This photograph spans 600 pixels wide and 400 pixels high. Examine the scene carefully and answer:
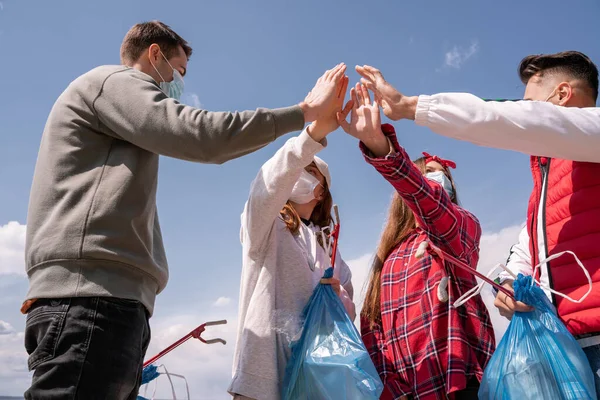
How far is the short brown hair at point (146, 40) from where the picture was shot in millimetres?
2883

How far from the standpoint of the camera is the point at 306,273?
3.06 meters

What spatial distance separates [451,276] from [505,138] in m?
0.98

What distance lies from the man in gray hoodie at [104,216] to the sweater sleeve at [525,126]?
680mm

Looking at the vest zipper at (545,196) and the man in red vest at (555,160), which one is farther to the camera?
the vest zipper at (545,196)

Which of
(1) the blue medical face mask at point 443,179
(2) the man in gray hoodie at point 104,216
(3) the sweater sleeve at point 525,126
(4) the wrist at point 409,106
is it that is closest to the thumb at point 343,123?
(4) the wrist at point 409,106

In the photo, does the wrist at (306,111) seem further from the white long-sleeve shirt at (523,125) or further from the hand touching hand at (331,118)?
the white long-sleeve shirt at (523,125)

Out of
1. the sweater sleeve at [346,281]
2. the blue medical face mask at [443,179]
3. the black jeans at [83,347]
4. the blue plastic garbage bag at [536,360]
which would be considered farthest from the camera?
the blue medical face mask at [443,179]

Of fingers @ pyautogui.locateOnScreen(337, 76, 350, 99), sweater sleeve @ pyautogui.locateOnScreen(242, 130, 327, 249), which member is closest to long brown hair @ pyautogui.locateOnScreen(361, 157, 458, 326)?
sweater sleeve @ pyautogui.locateOnScreen(242, 130, 327, 249)

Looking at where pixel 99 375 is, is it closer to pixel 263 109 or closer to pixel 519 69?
pixel 263 109

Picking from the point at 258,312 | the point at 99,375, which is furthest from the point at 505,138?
the point at 99,375

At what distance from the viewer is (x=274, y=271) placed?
296 cm

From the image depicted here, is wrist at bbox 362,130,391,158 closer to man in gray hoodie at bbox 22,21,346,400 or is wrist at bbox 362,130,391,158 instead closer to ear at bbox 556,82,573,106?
man in gray hoodie at bbox 22,21,346,400

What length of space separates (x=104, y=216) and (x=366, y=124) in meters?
1.35

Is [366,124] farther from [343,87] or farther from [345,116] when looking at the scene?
[343,87]
